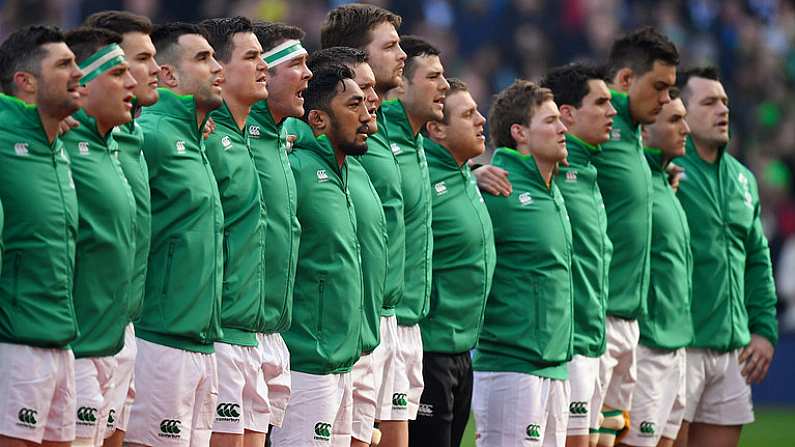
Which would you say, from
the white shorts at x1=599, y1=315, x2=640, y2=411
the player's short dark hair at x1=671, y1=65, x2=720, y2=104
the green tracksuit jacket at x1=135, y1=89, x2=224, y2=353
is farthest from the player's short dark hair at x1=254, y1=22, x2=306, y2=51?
the player's short dark hair at x1=671, y1=65, x2=720, y2=104

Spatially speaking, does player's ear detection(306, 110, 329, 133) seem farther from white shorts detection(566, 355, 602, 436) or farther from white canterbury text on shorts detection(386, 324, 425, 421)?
white shorts detection(566, 355, 602, 436)

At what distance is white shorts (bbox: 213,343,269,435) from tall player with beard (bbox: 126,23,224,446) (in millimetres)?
118

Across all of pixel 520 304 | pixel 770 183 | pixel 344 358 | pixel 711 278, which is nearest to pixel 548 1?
pixel 770 183

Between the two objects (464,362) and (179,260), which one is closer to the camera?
(179,260)

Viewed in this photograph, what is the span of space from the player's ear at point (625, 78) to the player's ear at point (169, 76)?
371 centimetres

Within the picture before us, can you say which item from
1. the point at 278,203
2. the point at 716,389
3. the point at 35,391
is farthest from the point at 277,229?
the point at 716,389

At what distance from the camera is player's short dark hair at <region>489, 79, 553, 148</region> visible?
942cm

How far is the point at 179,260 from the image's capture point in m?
7.09

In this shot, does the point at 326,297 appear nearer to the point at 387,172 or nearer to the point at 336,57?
→ the point at 387,172

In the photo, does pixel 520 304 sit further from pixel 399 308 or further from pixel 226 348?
pixel 226 348

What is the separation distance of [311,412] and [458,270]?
4.86 feet

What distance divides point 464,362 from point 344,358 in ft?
4.30

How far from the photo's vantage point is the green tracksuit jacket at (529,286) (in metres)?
8.98

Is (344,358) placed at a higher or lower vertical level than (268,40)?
lower
